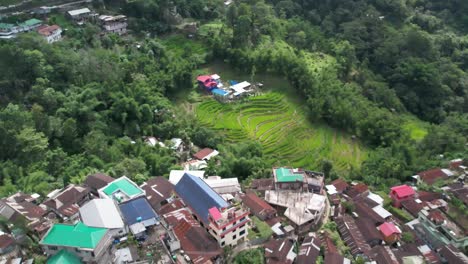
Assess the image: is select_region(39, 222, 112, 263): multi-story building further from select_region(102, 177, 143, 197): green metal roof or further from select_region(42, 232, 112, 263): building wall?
select_region(102, 177, 143, 197): green metal roof

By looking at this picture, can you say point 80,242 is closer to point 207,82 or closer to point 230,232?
point 230,232

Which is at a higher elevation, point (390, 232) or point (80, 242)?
point (80, 242)

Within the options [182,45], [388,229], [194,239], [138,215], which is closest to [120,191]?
[138,215]

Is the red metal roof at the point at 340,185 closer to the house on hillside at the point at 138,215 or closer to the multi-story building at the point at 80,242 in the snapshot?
the house on hillside at the point at 138,215

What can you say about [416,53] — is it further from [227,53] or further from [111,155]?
[111,155]

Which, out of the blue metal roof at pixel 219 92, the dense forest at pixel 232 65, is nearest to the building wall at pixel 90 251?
the dense forest at pixel 232 65

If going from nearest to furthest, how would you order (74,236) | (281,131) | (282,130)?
(74,236), (281,131), (282,130)

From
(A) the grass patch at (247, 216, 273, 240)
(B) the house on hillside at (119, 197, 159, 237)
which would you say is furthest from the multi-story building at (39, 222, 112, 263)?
(A) the grass patch at (247, 216, 273, 240)

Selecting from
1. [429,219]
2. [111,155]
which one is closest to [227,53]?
[111,155]
